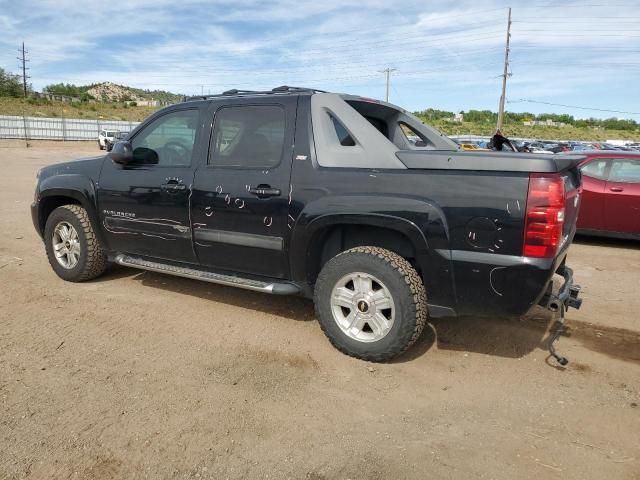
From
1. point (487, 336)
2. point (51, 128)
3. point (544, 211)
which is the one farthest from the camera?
point (51, 128)

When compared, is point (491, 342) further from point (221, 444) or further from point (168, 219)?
point (168, 219)

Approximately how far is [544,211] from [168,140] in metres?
3.27

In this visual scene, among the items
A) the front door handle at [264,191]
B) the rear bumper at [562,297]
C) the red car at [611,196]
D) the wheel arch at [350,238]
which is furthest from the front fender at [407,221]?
the red car at [611,196]

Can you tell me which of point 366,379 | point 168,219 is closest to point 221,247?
point 168,219

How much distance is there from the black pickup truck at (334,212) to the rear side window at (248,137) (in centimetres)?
1

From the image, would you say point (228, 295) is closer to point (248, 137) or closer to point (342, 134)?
point (248, 137)

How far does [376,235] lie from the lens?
3.86 m

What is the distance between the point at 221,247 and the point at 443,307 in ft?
6.06

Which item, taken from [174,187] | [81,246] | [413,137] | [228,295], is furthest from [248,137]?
[81,246]

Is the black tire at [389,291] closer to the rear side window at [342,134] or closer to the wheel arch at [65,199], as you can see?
the rear side window at [342,134]

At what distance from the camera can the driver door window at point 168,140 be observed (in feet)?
15.0

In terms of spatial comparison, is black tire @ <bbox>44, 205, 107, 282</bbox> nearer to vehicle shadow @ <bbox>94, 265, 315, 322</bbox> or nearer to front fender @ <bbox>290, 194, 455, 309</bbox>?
vehicle shadow @ <bbox>94, 265, 315, 322</bbox>

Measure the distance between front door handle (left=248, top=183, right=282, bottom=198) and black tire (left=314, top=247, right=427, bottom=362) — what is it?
2.21 ft

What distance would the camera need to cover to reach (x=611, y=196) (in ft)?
25.3
